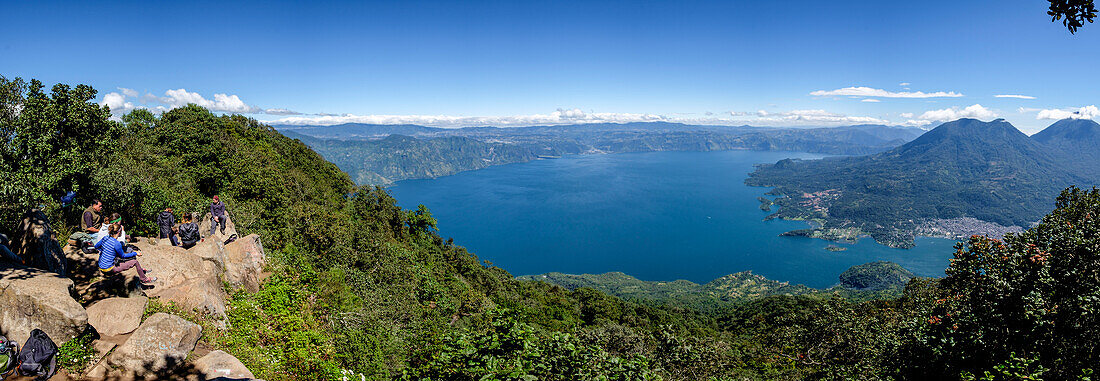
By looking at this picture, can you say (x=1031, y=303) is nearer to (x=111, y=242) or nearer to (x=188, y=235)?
(x=111, y=242)

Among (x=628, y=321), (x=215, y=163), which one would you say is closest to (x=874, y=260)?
(x=628, y=321)

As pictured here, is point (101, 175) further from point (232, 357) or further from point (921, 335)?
point (921, 335)

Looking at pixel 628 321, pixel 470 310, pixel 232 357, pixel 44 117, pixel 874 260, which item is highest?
pixel 44 117

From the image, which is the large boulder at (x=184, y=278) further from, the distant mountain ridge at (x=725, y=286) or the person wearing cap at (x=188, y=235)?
the distant mountain ridge at (x=725, y=286)

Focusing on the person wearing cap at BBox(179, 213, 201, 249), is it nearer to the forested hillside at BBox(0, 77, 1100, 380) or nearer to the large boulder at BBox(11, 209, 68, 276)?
the forested hillside at BBox(0, 77, 1100, 380)

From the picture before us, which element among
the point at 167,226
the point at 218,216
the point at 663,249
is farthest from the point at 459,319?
the point at 663,249

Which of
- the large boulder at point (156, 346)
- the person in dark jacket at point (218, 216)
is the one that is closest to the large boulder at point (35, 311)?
the large boulder at point (156, 346)

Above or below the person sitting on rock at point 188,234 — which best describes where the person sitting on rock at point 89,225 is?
above

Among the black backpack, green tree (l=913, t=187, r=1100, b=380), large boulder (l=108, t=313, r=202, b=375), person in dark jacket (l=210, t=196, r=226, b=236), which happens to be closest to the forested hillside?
green tree (l=913, t=187, r=1100, b=380)
